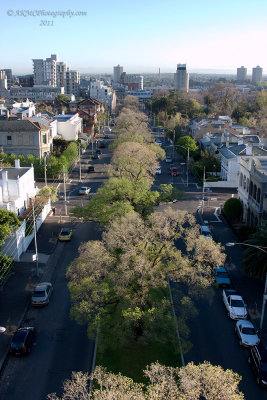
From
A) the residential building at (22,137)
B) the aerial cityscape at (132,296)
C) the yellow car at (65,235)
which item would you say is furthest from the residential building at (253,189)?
the residential building at (22,137)

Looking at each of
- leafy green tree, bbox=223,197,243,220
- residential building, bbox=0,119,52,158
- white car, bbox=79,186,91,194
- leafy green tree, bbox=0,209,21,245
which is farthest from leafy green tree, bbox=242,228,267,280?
residential building, bbox=0,119,52,158

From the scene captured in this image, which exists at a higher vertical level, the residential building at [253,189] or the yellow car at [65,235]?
the residential building at [253,189]

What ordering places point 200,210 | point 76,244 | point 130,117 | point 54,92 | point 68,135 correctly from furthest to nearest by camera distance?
point 54,92
point 130,117
point 68,135
point 200,210
point 76,244

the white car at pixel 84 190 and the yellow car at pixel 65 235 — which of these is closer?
the yellow car at pixel 65 235

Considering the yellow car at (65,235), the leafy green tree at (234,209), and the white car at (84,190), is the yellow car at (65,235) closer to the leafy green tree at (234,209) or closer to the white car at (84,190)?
the white car at (84,190)

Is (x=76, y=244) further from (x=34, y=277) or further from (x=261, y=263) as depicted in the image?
(x=261, y=263)

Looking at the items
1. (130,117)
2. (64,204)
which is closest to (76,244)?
(64,204)

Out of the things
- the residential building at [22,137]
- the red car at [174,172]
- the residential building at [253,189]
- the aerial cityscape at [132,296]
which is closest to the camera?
the aerial cityscape at [132,296]

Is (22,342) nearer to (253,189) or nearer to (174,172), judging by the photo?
(253,189)
